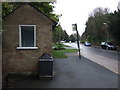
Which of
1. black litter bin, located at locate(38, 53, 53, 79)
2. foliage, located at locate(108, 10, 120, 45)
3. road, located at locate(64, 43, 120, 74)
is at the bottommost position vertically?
road, located at locate(64, 43, 120, 74)

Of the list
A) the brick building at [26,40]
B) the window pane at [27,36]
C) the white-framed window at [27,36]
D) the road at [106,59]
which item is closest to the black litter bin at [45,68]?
the brick building at [26,40]

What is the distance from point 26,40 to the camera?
10.1 meters

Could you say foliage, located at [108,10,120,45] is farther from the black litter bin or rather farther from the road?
the black litter bin

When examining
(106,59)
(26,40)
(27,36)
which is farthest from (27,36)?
(106,59)

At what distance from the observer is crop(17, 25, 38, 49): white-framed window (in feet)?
32.8

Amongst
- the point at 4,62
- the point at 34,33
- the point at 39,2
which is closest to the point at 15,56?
the point at 4,62

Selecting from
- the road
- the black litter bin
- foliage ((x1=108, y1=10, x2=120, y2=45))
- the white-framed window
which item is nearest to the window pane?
the white-framed window

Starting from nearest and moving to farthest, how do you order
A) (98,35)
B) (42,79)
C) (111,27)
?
(42,79), (111,27), (98,35)

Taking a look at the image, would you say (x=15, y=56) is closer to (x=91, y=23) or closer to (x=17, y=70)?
(x=17, y=70)

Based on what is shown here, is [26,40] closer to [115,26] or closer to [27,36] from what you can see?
[27,36]

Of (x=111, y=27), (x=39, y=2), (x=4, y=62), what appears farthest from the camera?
(x=111, y=27)

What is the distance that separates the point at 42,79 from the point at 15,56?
2.08m

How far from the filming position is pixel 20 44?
10000 millimetres

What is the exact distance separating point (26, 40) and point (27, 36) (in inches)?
8.7
